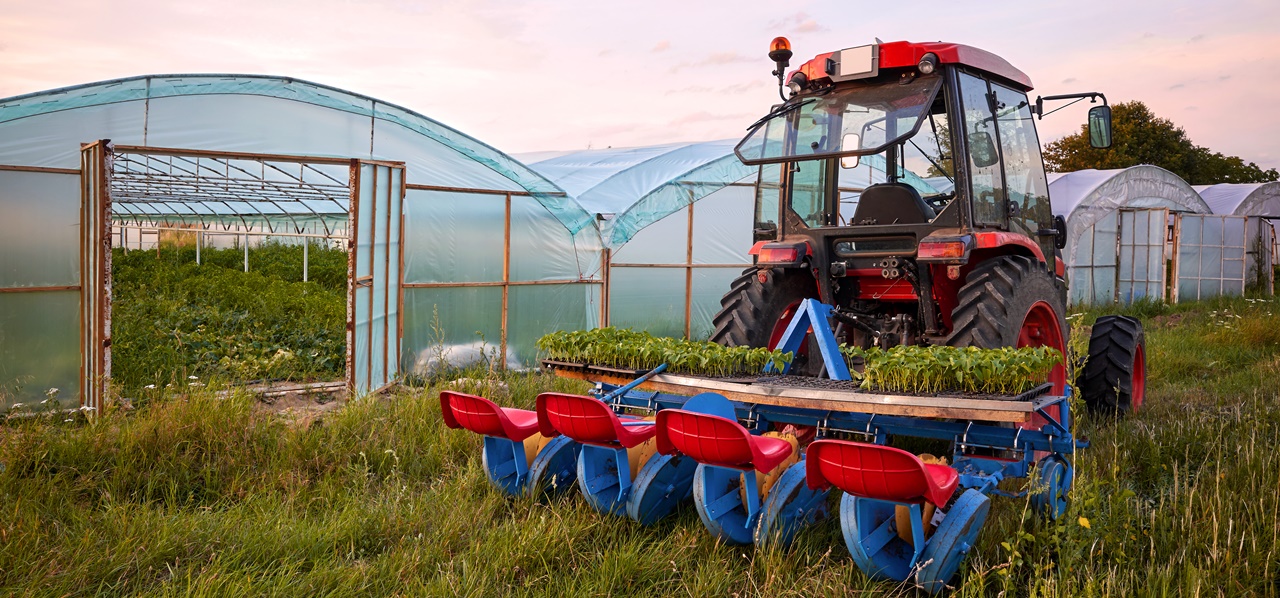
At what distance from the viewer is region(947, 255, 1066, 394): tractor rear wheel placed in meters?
4.27

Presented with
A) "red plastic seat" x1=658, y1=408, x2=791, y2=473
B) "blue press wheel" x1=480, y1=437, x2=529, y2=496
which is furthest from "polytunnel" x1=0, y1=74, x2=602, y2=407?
"red plastic seat" x1=658, y1=408, x2=791, y2=473

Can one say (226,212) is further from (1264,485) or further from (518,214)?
(1264,485)

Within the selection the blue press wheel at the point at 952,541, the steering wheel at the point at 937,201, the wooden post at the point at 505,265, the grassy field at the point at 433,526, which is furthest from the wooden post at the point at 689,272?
the blue press wheel at the point at 952,541

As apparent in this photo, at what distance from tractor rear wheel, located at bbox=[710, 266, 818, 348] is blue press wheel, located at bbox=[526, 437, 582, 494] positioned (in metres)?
1.16

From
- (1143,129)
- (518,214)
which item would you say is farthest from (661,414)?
(1143,129)

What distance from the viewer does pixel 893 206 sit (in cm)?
505

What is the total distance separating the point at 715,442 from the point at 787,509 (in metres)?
0.55

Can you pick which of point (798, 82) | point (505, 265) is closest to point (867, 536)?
point (798, 82)

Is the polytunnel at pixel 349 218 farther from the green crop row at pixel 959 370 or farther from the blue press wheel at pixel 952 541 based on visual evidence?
the blue press wheel at pixel 952 541

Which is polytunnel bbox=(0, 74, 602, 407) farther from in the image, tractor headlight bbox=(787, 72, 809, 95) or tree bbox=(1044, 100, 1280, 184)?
tree bbox=(1044, 100, 1280, 184)

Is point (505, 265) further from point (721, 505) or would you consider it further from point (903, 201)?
point (721, 505)

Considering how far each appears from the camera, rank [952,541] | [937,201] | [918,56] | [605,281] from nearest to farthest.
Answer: [952,541], [918,56], [937,201], [605,281]

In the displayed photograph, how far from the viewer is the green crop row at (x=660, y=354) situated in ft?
13.6

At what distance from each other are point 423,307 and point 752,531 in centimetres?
580
